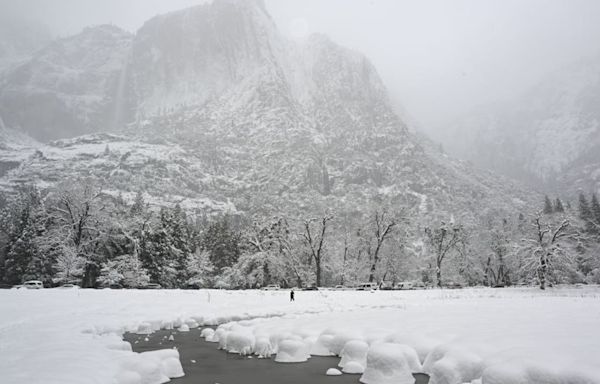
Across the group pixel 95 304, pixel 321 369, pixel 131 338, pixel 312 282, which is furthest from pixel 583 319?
pixel 312 282

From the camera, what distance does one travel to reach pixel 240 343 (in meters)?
17.2

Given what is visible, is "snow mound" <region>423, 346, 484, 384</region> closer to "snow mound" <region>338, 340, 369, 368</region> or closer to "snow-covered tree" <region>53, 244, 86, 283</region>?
"snow mound" <region>338, 340, 369, 368</region>

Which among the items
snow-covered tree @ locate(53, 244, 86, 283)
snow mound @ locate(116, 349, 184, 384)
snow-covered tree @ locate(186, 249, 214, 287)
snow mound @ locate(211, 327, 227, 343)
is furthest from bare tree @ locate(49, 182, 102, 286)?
snow mound @ locate(116, 349, 184, 384)

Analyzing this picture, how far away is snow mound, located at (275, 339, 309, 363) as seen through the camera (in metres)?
15.2

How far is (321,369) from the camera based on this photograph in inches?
547

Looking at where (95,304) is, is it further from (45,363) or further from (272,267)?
(272,267)

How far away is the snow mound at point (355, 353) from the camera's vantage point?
1391 cm

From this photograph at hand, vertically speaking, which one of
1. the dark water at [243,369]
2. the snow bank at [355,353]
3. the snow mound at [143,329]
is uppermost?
the snow bank at [355,353]

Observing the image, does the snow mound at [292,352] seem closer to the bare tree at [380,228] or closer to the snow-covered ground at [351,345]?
the snow-covered ground at [351,345]

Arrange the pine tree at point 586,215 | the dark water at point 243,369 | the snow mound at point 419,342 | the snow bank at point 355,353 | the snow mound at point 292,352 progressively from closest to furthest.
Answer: the dark water at point 243,369, the snow mound at point 419,342, the snow bank at point 355,353, the snow mound at point 292,352, the pine tree at point 586,215

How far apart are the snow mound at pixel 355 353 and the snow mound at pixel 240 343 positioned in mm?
4323

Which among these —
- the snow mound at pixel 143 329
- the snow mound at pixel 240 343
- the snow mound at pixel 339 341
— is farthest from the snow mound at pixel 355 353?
the snow mound at pixel 143 329

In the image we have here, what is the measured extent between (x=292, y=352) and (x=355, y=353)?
244cm

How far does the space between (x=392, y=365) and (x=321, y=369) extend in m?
3.02
